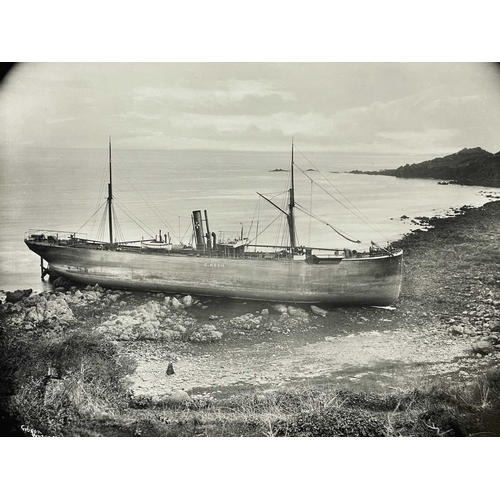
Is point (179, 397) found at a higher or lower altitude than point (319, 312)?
lower

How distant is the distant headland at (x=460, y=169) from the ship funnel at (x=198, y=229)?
1.77 meters

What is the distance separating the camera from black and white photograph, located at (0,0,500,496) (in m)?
4.40

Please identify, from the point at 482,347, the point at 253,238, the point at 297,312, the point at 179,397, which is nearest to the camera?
the point at 179,397

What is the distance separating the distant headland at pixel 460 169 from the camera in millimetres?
4660

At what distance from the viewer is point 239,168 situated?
4676mm

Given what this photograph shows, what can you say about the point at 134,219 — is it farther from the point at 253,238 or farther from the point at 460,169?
the point at 460,169

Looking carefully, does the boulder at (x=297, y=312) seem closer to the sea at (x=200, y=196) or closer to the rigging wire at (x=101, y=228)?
the sea at (x=200, y=196)

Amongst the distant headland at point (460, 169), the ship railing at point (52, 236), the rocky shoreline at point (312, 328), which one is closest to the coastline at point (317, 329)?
the rocky shoreline at point (312, 328)

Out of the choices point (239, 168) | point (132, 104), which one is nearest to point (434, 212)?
point (239, 168)

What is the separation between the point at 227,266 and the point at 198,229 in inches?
20.8

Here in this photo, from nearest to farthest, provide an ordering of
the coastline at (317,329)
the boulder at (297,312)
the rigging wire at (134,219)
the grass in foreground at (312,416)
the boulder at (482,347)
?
the grass in foreground at (312,416)
the coastline at (317,329)
the boulder at (482,347)
the boulder at (297,312)
the rigging wire at (134,219)

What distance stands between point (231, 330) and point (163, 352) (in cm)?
76

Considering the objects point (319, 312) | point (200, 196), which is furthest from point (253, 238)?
point (319, 312)

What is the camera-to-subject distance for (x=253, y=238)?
474cm
